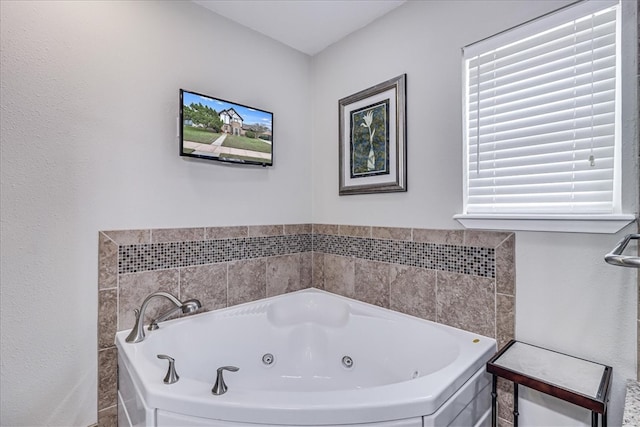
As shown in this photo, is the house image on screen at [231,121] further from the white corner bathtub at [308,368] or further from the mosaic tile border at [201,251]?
the white corner bathtub at [308,368]

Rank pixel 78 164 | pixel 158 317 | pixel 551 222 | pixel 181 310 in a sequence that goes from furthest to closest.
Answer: pixel 158 317, pixel 181 310, pixel 78 164, pixel 551 222

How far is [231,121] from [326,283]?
1.43 metres

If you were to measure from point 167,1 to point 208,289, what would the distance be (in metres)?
1.78

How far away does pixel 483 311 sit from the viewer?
1.64m

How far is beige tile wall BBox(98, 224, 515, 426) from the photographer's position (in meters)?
1.60

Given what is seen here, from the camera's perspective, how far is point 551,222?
138cm

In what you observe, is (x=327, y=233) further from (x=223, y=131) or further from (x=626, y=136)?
(x=626, y=136)

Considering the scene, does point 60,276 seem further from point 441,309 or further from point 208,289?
point 441,309

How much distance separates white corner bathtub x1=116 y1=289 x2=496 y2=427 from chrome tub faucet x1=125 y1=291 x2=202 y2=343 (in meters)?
0.04

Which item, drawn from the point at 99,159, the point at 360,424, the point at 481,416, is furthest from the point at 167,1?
A: the point at 481,416

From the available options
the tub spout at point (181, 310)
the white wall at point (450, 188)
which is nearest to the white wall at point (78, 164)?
the tub spout at point (181, 310)

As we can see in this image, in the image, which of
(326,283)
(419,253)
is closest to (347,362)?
(326,283)

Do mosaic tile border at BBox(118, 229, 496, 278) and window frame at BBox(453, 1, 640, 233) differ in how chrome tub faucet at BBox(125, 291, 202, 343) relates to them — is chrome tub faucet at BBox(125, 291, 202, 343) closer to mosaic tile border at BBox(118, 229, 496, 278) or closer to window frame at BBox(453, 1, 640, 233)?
mosaic tile border at BBox(118, 229, 496, 278)

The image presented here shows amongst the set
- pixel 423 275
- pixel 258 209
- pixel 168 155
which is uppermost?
pixel 168 155
